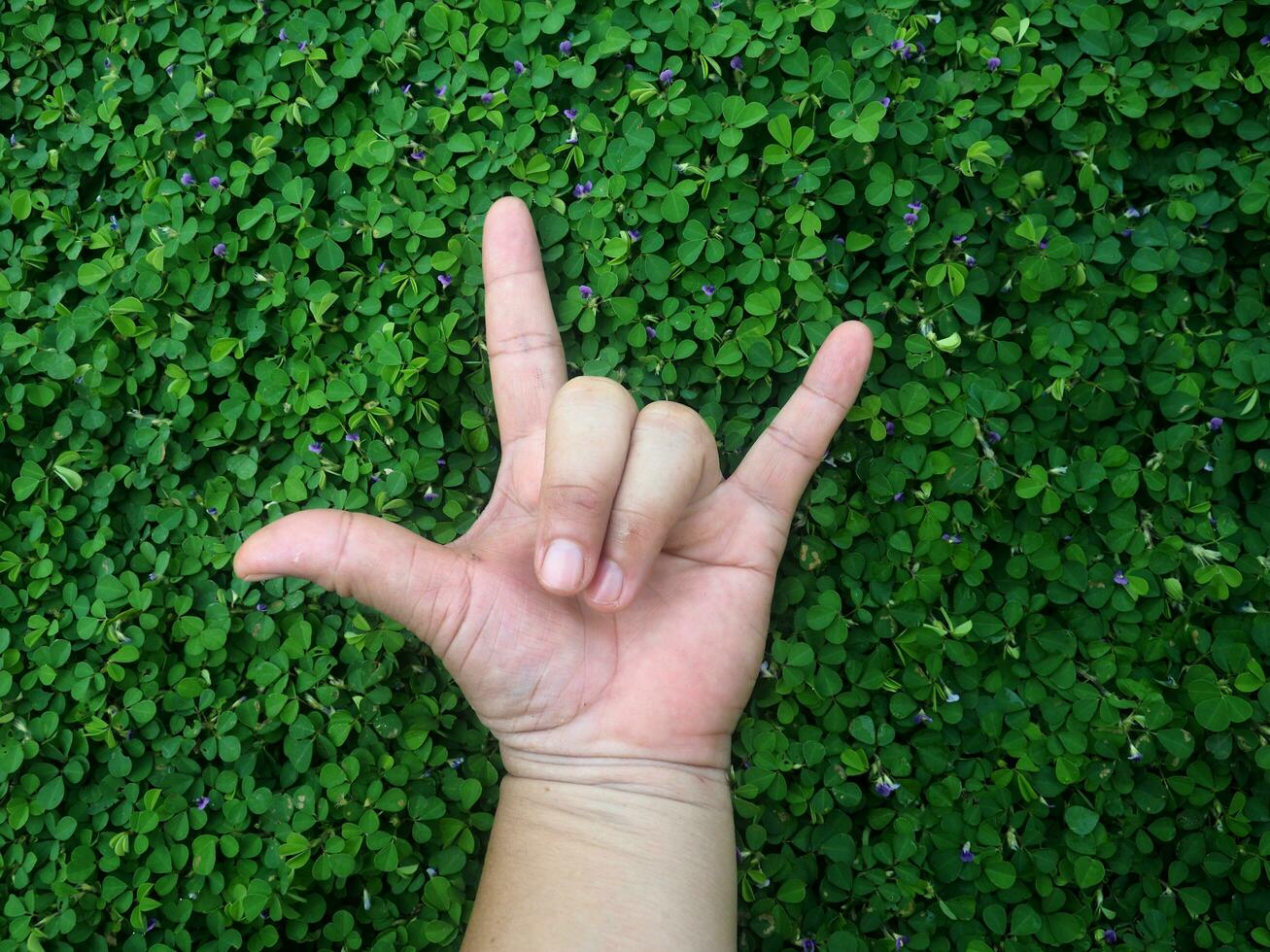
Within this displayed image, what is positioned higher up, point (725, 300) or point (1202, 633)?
point (725, 300)

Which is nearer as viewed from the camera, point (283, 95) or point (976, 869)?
point (976, 869)

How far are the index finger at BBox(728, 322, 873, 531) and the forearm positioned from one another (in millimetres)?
660

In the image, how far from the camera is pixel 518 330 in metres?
2.13

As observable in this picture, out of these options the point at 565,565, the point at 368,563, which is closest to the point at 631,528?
the point at 565,565

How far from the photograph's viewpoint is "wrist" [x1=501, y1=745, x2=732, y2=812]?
1916 mm

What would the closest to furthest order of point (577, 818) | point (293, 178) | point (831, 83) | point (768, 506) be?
point (577, 818), point (768, 506), point (831, 83), point (293, 178)

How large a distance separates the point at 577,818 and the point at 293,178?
6.15ft

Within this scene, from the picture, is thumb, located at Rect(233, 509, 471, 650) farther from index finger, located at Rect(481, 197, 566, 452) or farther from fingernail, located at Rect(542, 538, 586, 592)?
index finger, located at Rect(481, 197, 566, 452)

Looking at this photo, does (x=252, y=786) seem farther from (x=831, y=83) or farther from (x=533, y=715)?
(x=831, y=83)

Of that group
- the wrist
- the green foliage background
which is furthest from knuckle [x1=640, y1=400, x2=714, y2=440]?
the wrist

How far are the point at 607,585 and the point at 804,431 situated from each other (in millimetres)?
648

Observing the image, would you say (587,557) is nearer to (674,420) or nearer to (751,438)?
(674,420)

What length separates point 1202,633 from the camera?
93.1 inches

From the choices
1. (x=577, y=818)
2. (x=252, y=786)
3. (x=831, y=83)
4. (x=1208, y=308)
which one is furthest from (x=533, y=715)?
(x=1208, y=308)
